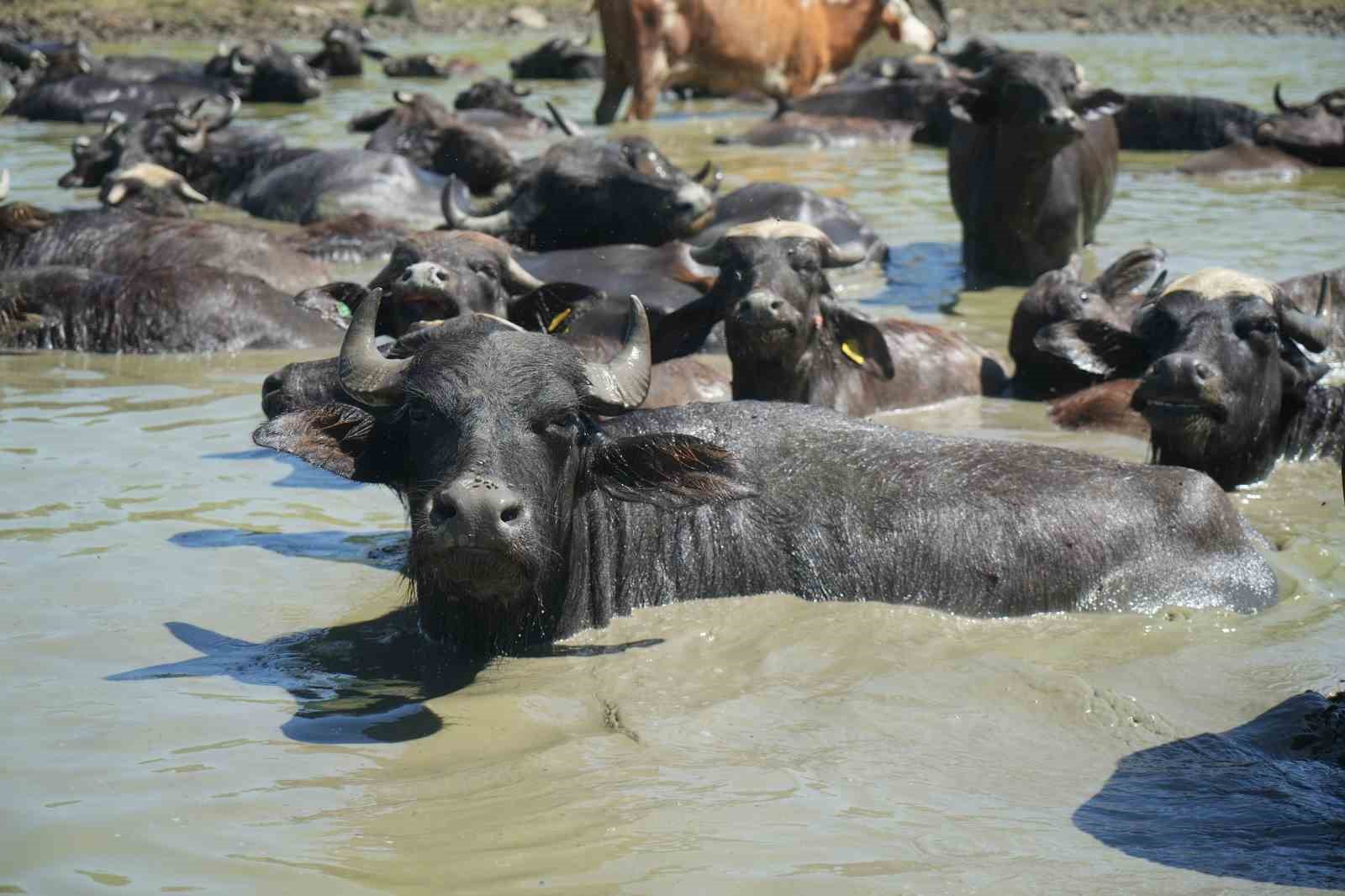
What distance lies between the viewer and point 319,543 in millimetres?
6508

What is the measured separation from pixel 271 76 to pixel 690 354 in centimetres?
1785

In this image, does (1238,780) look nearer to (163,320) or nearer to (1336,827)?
(1336,827)

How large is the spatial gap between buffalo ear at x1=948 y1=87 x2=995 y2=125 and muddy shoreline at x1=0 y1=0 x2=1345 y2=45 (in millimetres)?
23539

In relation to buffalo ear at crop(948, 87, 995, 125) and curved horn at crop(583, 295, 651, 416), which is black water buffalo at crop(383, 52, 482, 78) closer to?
buffalo ear at crop(948, 87, 995, 125)

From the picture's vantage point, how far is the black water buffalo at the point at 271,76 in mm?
25062

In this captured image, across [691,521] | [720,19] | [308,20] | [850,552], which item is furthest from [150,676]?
[308,20]

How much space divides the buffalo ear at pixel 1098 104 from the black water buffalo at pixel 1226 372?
456 cm

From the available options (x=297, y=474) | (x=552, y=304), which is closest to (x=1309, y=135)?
(x=552, y=304)

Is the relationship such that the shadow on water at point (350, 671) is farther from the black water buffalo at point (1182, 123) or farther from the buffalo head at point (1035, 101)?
the black water buffalo at point (1182, 123)

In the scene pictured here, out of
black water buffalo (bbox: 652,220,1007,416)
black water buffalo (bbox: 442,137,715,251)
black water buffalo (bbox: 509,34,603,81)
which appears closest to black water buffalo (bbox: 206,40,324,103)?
black water buffalo (bbox: 509,34,603,81)

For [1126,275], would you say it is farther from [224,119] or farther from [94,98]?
[94,98]

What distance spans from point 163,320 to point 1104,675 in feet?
22.3

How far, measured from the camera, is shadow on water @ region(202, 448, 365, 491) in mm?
7332

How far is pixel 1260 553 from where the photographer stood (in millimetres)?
6129
